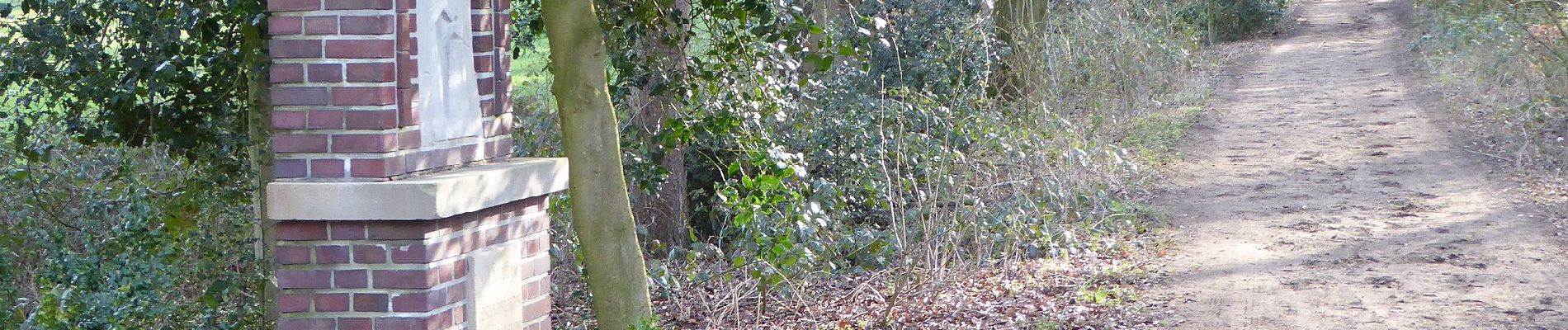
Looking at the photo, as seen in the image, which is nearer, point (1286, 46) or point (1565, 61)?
point (1565, 61)

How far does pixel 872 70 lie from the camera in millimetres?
10711

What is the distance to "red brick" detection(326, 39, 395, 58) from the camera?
11.4ft

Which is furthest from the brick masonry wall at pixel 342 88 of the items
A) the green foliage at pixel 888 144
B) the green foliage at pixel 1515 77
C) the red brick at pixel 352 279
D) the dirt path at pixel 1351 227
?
the green foliage at pixel 1515 77

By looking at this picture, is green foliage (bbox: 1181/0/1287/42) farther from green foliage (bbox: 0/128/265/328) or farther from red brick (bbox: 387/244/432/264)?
red brick (bbox: 387/244/432/264)

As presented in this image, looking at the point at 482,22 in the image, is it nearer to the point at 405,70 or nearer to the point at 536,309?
the point at 405,70

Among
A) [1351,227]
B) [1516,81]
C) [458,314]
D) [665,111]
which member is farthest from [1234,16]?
[458,314]

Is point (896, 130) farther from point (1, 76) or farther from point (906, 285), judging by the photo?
point (1, 76)

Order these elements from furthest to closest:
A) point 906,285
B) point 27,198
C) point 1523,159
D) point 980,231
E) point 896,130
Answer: point 1523,159 → point 896,130 → point 980,231 → point 906,285 → point 27,198

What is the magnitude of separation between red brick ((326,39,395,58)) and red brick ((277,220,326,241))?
19.7 inches

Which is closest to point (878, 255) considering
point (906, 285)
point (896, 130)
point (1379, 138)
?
point (906, 285)

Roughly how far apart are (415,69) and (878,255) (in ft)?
13.9

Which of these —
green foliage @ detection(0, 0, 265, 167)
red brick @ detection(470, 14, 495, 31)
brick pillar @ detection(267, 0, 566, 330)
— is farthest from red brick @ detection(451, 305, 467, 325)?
green foliage @ detection(0, 0, 265, 167)

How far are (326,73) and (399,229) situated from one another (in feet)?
1.65

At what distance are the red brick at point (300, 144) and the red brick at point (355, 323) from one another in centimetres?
51
